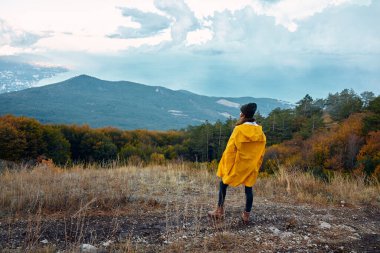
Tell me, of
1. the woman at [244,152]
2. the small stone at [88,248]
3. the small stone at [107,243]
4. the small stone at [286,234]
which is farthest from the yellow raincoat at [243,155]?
the small stone at [88,248]

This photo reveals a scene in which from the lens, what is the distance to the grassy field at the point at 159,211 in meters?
4.61

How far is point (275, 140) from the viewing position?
2057 inches

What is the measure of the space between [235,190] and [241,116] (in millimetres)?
3343

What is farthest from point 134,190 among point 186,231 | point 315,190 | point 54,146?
point 54,146

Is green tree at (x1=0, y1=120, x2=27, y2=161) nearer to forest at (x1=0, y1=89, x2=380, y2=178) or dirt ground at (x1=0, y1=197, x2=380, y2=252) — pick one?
forest at (x1=0, y1=89, x2=380, y2=178)

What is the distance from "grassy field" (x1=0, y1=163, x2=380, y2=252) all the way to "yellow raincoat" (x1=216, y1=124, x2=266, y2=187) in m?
0.74

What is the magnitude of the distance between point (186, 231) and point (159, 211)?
3.89 ft

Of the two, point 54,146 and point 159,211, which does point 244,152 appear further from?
point 54,146

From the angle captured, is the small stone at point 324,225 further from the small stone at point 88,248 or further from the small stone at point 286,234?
the small stone at point 88,248

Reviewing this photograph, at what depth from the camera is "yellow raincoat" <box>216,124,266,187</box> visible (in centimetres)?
521

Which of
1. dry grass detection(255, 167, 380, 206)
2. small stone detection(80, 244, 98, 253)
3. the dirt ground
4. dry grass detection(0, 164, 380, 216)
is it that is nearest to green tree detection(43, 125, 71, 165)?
dry grass detection(0, 164, 380, 216)

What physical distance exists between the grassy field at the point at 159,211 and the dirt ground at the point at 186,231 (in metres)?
0.01

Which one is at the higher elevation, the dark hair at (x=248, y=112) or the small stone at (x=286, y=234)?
the dark hair at (x=248, y=112)

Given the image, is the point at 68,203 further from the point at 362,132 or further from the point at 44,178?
the point at 362,132
